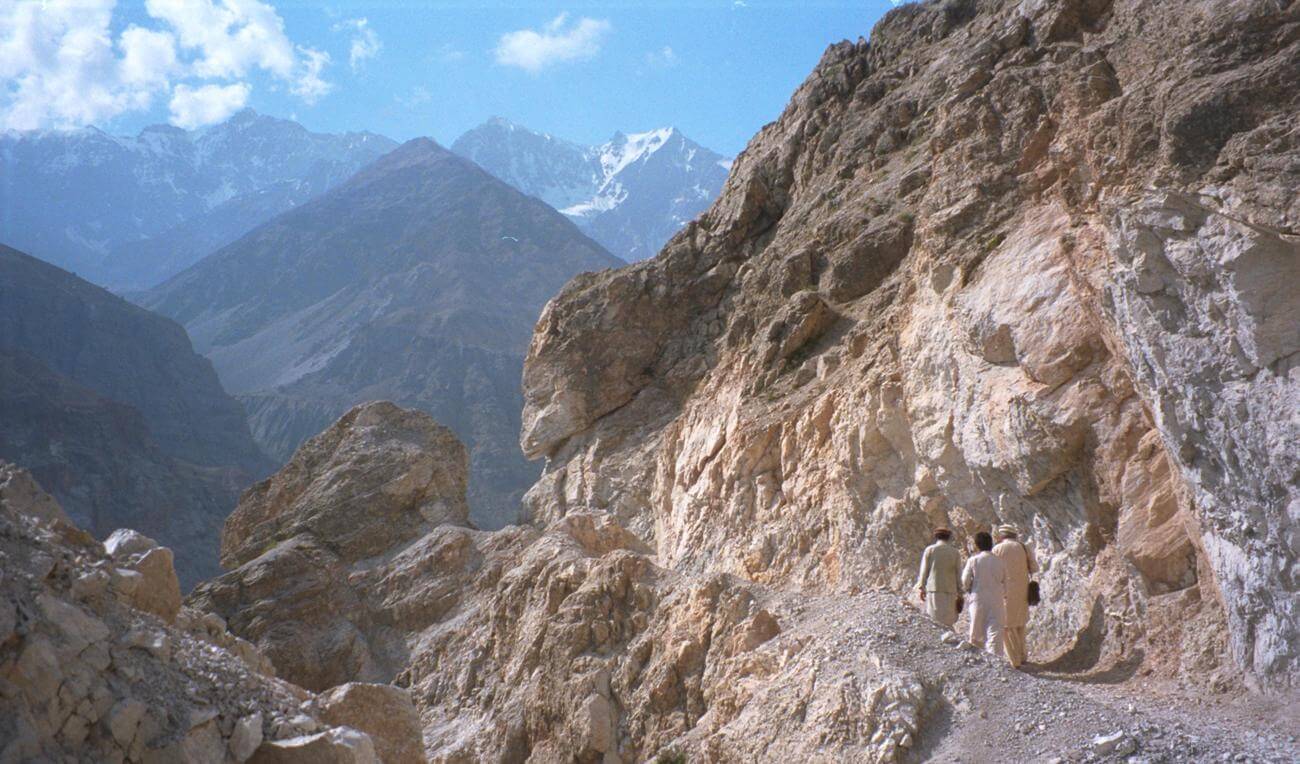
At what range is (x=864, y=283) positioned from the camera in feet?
61.4

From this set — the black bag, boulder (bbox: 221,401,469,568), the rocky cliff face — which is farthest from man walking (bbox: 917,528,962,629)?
boulder (bbox: 221,401,469,568)

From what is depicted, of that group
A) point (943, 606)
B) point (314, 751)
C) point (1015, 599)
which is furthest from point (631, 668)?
point (314, 751)

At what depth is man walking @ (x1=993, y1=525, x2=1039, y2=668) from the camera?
33.1 feet

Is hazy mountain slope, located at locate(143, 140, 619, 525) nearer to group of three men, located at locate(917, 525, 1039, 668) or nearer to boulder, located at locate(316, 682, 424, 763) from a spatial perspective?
boulder, located at locate(316, 682, 424, 763)

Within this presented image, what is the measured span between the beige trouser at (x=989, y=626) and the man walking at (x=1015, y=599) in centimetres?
8

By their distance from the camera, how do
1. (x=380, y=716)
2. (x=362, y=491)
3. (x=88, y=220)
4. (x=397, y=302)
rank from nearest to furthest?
1. (x=380, y=716)
2. (x=362, y=491)
3. (x=397, y=302)
4. (x=88, y=220)

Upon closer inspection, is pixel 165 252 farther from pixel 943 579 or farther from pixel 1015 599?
pixel 1015 599

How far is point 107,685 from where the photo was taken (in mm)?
7090

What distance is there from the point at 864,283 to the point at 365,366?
104 meters

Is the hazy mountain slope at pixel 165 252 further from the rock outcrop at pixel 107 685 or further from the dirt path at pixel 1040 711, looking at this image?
the dirt path at pixel 1040 711

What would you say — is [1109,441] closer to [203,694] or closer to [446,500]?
[203,694]

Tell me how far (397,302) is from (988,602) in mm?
132084

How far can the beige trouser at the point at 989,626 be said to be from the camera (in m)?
10.0

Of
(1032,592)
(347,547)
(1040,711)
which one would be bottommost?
(1040,711)
